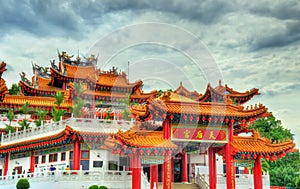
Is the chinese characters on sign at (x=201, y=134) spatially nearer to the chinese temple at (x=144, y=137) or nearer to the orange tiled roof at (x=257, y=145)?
the chinese temple at (x=144, y=137)

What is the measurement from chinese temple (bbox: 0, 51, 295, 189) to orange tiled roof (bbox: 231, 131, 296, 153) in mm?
54

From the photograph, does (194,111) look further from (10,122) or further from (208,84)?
(10,122)

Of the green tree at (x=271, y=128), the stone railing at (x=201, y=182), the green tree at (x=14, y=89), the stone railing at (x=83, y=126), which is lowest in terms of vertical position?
the stone railing at (x=201, y=182)

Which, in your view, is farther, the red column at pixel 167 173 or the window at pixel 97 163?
the window at pixel 97 163

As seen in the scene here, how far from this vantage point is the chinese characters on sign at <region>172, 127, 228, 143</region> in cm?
1975

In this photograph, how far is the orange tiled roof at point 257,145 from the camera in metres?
21.0

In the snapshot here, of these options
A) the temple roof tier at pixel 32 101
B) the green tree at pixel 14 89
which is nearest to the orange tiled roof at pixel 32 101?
the temple roof tier at pixel 32 101

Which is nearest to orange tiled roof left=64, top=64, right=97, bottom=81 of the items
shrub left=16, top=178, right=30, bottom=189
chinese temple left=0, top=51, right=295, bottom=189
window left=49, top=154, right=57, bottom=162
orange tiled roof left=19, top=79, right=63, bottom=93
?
chinese temple left=0, top=51, right=295, bottom=189

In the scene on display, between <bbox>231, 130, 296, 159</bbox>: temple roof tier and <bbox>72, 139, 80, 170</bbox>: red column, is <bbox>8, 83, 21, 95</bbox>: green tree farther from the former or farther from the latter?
<bbox>231, 130, 296, 159</bbox>: temple roof tier

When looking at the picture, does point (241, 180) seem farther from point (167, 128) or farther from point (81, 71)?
point (81, 71)

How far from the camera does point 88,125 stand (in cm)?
2473

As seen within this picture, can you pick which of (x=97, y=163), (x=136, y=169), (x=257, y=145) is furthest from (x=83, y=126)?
(x=257, y=145)

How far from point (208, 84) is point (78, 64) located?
2385cm

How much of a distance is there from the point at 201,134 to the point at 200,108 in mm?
1349
